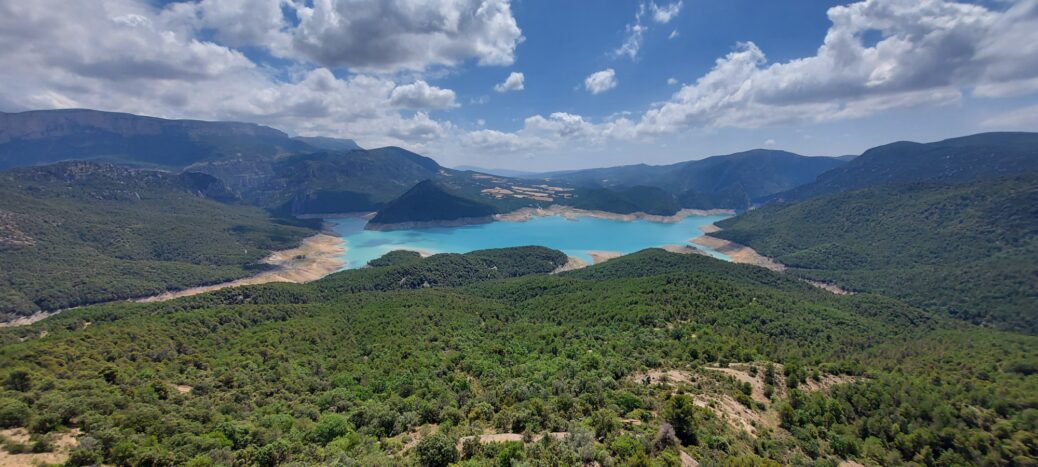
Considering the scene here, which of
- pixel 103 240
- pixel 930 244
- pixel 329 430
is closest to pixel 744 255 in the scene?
pixel 930 244

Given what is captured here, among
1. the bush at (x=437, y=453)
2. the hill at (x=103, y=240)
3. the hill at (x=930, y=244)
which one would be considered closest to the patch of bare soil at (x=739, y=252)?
the hill at (x=930, y=244)

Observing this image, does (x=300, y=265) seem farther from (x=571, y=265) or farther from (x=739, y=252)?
(x=739, y=252)


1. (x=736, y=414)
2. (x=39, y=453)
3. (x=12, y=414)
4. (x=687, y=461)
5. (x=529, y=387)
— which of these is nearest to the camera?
(x=39, y=453)

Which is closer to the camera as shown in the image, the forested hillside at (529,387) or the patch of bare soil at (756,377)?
the forested hillside at (529,387)

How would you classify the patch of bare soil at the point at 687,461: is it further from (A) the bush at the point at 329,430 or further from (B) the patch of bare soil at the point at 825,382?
(B) the patch of bare soil at the point at 825,382

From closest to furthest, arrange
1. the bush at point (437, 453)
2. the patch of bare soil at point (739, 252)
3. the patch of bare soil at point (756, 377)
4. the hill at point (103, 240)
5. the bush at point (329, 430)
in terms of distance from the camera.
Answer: the bush at point (437, 453), the bush at point (329, 430), the patch of bare soil at point (756, 377), the hill at point (103, 240), the patch of bare soil at point (739, 252)

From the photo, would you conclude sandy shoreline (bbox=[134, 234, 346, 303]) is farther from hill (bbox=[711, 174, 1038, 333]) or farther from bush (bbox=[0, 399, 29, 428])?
hill (bbox=[711, 174, 1038, 333])

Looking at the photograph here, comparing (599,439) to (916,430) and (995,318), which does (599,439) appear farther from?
(995,318)
